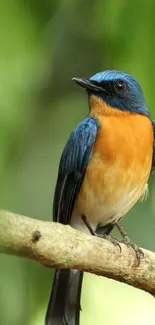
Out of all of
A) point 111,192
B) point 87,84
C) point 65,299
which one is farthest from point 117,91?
point 65,299

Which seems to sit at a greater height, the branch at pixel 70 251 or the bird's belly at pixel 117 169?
the bird's belly at pixel 117 169

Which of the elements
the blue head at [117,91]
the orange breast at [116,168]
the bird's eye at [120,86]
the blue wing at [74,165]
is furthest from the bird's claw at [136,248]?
the bird's eye at [120,86]

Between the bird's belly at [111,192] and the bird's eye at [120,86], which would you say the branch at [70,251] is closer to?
the bird's belly at [111,192]

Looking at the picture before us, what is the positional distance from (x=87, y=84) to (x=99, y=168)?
0.55 metres

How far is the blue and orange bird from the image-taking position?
3.87 metres

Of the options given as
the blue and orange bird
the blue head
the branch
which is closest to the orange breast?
the blue and orange bird

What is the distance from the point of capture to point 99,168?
3.86m

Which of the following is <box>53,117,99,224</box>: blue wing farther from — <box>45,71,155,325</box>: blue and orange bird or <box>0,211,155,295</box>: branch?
<box>0,211,155,295</box>: branch

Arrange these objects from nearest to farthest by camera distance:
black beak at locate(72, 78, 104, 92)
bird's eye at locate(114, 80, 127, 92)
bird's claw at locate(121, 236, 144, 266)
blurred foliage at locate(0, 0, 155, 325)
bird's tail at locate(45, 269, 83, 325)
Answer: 1. blurred foliage at locate(0, 0, 155, 325)
2. bird's claw at locate(121, 236, 144, 266)
3. bird's tail at locate(45, 269, 83, 325)
4. black beak at locate(72, 78, 104, 92)
5. bird's eye at locate(114, 80, 127, 92)

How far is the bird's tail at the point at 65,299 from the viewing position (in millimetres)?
3816

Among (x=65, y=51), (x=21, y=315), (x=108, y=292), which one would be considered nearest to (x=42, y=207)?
(x=108, y=292)

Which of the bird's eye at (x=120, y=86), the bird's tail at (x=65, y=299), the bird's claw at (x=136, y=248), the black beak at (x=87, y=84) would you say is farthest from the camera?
the bird's eye at (x=120, y=86)

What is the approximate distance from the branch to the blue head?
1.18m

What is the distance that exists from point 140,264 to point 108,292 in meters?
0.76
